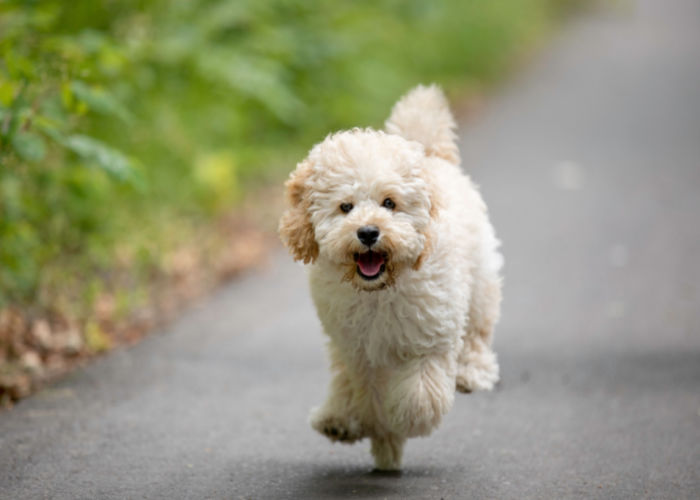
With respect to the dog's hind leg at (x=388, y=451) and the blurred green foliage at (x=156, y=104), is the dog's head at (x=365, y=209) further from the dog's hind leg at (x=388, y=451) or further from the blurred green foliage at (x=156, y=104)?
the blurred green foliage at (x=156, y=104)

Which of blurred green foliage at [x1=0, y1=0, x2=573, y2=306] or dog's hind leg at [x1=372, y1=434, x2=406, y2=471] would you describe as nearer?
dog's hind leg at [x1=372, y1=434, x2=406, y2=471]

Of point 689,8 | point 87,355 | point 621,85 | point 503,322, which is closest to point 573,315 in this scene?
point 503,322

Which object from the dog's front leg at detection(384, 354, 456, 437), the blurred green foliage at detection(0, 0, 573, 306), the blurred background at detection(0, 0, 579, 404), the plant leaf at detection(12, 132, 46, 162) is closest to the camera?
the dog's front leg at detection(384, 354, 456, 437)

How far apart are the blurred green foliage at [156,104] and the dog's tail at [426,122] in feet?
6.91

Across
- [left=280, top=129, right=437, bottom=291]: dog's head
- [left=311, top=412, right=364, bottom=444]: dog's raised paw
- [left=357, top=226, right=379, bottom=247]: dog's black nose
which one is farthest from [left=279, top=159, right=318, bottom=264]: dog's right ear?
[left=311, top=412, right=364, bottom=444]: dog's raised paw

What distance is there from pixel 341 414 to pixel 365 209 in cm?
126

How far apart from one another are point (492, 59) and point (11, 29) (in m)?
14.7

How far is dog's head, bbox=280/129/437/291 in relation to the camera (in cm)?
A: 466

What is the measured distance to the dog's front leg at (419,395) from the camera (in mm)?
5016

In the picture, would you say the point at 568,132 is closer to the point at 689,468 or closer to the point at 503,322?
the point at 503,322

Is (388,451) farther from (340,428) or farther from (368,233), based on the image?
(368,233)

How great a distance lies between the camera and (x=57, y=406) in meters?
6.52

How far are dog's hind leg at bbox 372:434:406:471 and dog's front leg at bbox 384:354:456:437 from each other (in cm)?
26

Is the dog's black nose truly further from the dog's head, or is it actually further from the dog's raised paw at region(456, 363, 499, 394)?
the dog's raised paw at region(456, 363, 499, 394)
